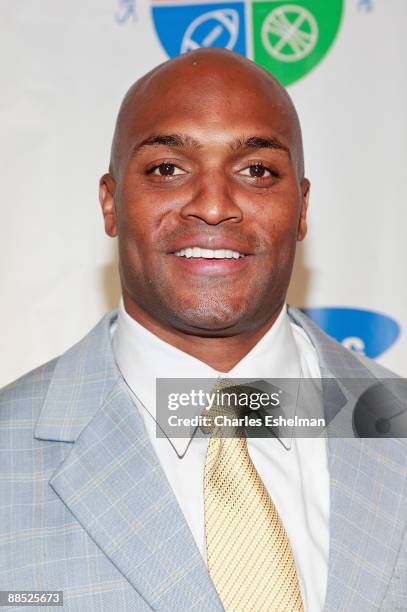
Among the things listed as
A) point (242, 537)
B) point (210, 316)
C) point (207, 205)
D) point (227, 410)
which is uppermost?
point (207, 205)

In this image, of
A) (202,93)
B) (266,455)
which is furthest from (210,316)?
(202,93)

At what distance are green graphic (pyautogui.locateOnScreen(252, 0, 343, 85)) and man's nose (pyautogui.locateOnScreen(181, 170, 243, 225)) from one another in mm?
908

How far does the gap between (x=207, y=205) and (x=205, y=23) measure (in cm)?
98

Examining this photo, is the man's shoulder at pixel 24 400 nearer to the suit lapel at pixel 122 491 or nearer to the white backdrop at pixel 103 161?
the suit lapel at pixel 122 491

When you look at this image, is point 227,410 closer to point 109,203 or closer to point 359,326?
point 109,203

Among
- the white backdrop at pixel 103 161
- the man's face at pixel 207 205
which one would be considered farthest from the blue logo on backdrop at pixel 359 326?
the man's face at pixel 207 205

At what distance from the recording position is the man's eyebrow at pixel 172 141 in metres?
1.43

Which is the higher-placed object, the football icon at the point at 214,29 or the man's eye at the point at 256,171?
the football icon at the point at 214,29

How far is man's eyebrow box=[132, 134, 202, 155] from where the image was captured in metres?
1.43

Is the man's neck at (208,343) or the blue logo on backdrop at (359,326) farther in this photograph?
the blue logo on backdrop at (359,326)

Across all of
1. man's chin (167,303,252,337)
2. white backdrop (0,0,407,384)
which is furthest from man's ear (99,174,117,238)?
white backdrop (0,0,407,384)

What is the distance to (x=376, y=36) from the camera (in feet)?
7.43

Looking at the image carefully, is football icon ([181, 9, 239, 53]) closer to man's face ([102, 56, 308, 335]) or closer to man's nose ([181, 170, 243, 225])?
man's face ([102, 56, 308, 335])

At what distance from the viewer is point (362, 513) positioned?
4.67 feet
